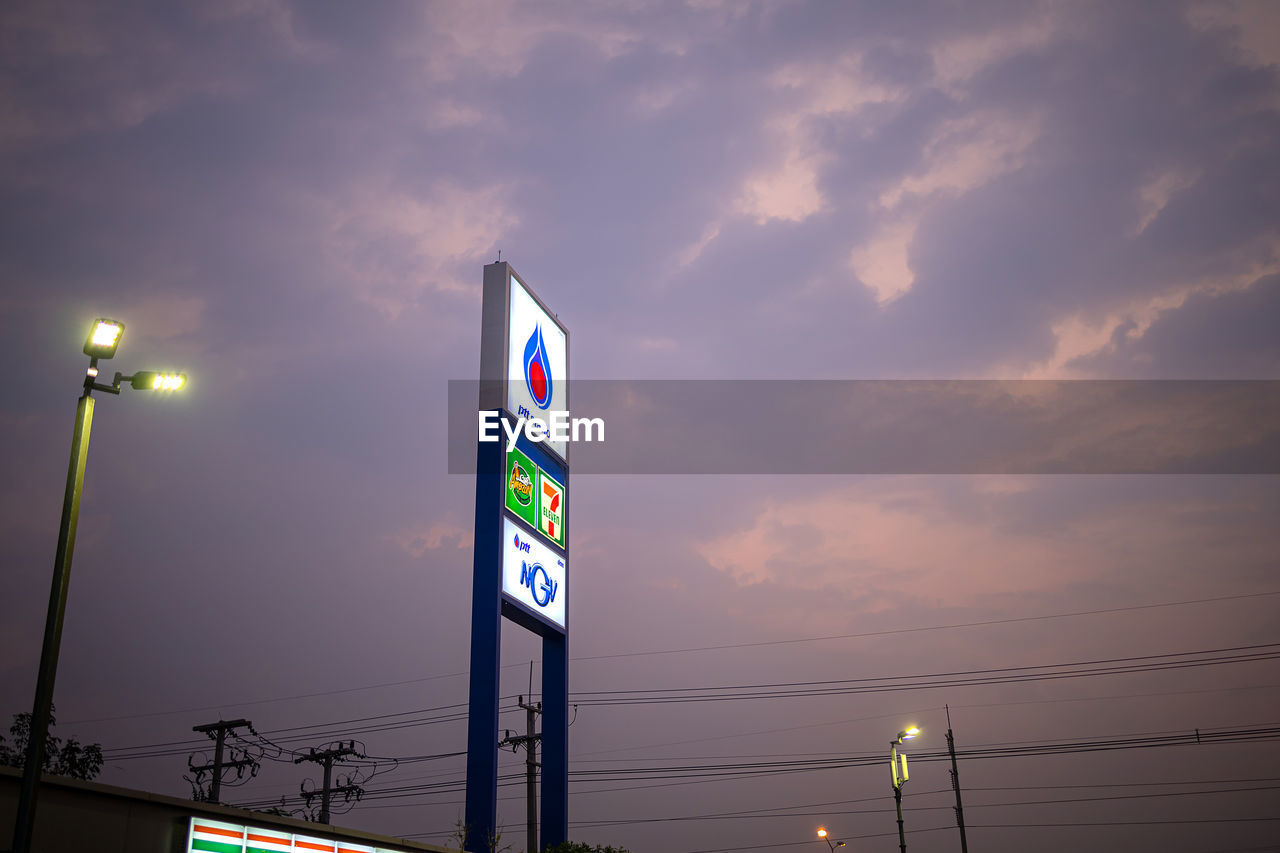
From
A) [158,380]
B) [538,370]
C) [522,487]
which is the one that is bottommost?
[158,380]

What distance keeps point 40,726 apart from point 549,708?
1516cm

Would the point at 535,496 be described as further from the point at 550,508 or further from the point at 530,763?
the point at 530,763

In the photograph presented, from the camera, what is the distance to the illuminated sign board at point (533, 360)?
24.0 metres

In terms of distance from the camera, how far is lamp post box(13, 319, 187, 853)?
10609 mm

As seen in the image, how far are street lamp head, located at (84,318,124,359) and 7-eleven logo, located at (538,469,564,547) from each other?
12.2m

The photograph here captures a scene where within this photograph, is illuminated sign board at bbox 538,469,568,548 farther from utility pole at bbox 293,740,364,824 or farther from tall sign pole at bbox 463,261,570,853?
utility pole at bbox 293,740,364,824

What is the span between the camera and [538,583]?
23531mm

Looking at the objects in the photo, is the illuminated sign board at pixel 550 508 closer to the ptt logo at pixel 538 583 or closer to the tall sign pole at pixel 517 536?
the tall sign pole at pixel 517 536

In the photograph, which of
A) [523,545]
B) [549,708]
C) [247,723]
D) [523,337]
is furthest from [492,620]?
[247,723]

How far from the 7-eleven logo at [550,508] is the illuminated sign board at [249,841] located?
9.49m

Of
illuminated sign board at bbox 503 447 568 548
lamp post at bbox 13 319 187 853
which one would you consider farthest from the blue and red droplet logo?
lamp post at bbox 13 319 187 853

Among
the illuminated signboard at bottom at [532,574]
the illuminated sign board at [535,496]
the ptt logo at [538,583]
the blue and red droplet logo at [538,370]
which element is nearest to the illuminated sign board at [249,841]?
the illuminated signboard at bottom at [532,574]

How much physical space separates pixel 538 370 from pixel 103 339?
13347mm

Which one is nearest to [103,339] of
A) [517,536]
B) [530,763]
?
[517,536]
